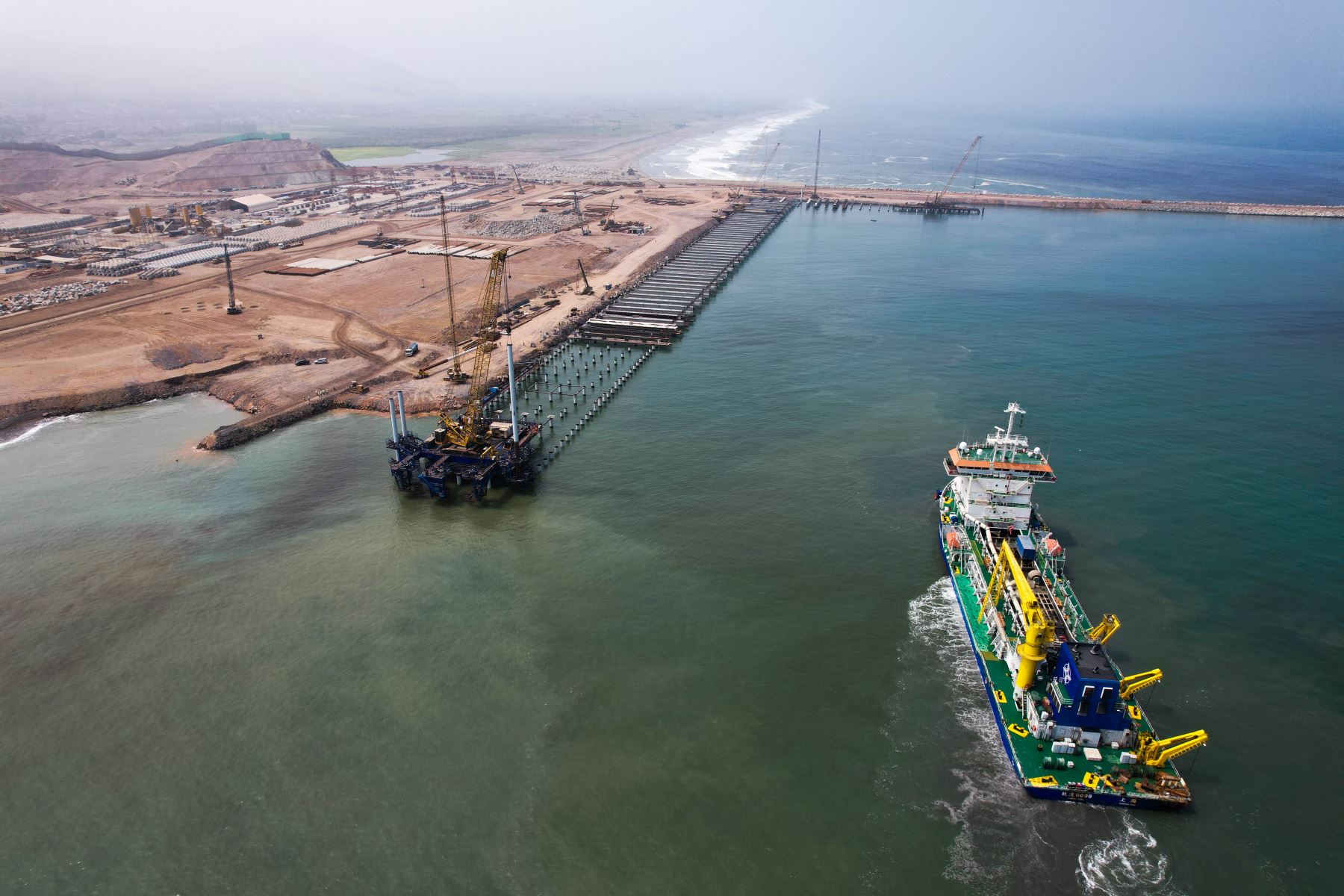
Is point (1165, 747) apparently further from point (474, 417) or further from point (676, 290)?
point (676, 290)

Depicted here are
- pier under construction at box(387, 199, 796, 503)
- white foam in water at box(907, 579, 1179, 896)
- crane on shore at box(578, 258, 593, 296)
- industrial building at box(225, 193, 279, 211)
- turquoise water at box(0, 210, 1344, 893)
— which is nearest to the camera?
white foam in water at box(907, 579, 1179, 896)

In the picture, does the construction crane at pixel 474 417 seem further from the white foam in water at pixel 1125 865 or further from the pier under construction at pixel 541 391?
the white foam in water at pixel 1125 865

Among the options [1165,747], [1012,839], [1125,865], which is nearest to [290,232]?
[1012,839]

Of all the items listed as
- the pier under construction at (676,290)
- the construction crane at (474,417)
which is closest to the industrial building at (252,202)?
the pier under construction at (676,290)

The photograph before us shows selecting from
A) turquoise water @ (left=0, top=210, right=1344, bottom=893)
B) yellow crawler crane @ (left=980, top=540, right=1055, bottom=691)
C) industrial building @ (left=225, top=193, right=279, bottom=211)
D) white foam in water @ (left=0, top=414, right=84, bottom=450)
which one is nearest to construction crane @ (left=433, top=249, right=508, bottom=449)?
turquoise water @ (left=0, top=210, right=1344, bottom=893)

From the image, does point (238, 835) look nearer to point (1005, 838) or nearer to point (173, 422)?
point (1005, 838)

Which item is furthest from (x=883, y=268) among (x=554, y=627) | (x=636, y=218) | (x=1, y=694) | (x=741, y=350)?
(x=1, y=694)

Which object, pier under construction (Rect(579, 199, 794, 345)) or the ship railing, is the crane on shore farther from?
the ship railing
